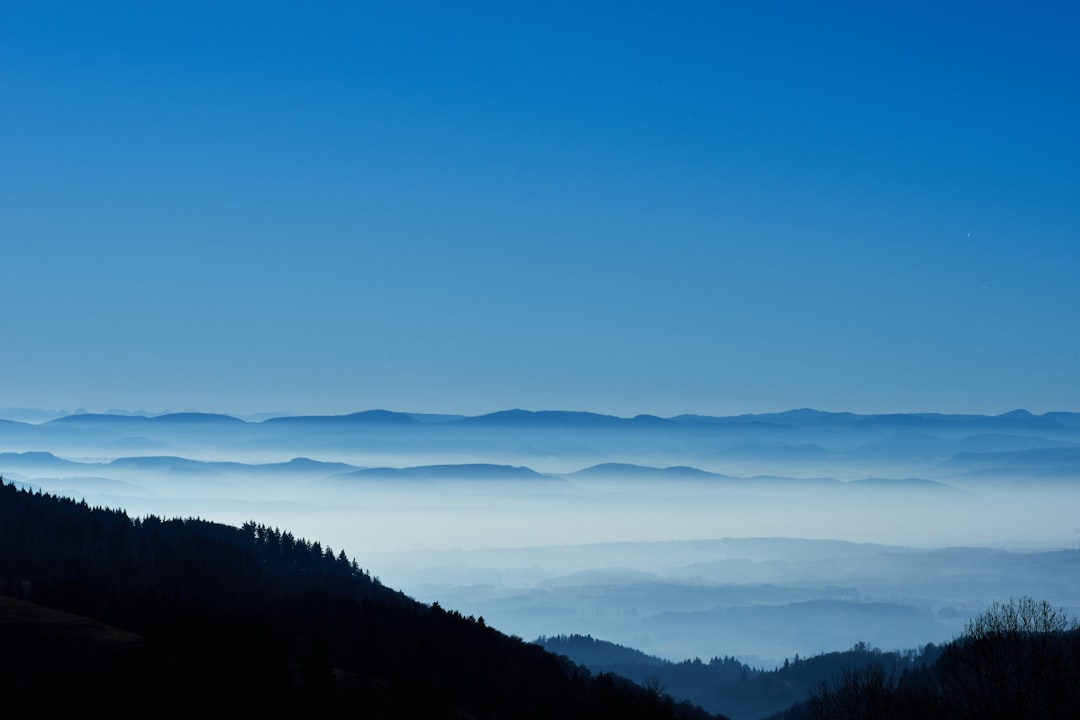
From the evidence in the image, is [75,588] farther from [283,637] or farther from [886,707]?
[886,707]

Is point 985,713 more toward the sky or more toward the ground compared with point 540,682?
more toward the sky

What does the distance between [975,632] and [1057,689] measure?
12760 millimetres

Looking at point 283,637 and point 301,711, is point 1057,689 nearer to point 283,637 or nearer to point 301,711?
point 301,711

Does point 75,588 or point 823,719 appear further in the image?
point 75,588

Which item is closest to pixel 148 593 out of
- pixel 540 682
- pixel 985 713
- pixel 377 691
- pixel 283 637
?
pixel 283 637

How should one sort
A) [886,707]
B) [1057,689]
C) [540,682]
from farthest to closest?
1. [540,682]
2. [886,707]
3. [1057,689]

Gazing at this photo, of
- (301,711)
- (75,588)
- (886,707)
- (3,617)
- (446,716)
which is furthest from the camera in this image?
(75,588)

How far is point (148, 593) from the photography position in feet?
593

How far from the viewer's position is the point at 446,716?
378 feet

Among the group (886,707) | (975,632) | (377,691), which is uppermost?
(975,632)

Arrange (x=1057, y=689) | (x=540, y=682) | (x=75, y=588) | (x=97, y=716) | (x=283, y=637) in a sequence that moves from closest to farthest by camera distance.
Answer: (x=1057, y=689)
(x=97, y=716)
(x=283, y=637)
(x=75, y=588)
(x=540, y=682)

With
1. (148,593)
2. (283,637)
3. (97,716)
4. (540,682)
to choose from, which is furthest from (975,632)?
(148,593)

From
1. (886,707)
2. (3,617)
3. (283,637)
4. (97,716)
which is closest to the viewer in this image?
(886,707)

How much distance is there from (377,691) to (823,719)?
49243mm
